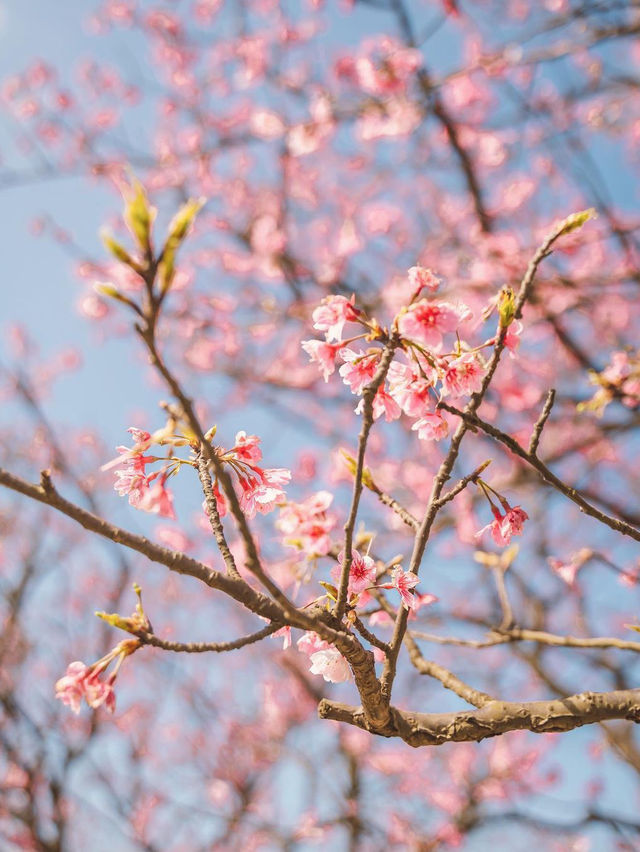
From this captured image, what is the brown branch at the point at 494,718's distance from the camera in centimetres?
159

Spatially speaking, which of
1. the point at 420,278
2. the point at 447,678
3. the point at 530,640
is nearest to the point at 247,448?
the point at 420,278

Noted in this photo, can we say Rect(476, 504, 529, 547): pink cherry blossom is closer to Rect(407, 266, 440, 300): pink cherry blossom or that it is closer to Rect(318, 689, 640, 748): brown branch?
Rect(318, 689, 640, 748): brown branch

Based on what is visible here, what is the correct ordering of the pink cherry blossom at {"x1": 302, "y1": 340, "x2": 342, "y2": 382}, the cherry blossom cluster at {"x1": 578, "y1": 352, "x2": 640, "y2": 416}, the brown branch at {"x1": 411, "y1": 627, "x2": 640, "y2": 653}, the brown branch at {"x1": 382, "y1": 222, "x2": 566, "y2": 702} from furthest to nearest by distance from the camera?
the cherry blossom cluster at {"x1": 578, "y1": 352, "x2": 640, "y2": 416} → the brown branch at {"x1": 411, "y1": 627, "x2": 640, "y2": 653} → the pink cherry blossom at {"x1": 302, "y1": 340, "x2": 342, "y2": 382} → the brown branch at {"x1": 382, "y1": 222, "x2": 566, "y2": 702}

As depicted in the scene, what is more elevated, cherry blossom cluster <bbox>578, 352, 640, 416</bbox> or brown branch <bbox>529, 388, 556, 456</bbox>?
cherry blossom cluster <bbox>578, 352, 640, 416</bbox>

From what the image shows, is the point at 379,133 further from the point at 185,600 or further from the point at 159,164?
the point at 185,600

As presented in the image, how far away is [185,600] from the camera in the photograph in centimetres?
1321

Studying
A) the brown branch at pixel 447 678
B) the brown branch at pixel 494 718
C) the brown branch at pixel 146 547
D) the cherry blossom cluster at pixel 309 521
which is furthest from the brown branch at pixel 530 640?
the brown branch at pixel 146 547

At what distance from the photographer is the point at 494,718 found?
1601 mm

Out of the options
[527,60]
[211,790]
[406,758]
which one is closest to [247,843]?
[211,790]

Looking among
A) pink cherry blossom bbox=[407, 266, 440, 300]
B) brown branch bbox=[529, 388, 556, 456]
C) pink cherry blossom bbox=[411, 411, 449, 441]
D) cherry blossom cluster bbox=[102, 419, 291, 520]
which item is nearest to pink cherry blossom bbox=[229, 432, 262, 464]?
cherry blossom cluster bbox=[102, 419, 291, 520]

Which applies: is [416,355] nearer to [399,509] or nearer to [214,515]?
[399,509]

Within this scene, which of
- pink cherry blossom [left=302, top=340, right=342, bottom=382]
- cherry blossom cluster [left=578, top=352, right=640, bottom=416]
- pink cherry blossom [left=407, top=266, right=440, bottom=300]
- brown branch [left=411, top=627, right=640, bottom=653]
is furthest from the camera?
cherry blossom cluster [left=578, top=352, right=640, bottom=416]

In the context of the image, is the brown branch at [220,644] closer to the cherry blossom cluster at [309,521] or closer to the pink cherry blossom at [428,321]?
the cherry blossom cluster at [309,521]

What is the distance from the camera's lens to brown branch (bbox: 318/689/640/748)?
1.59m
